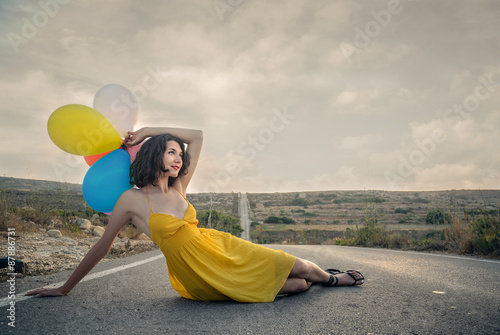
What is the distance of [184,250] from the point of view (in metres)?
2.81

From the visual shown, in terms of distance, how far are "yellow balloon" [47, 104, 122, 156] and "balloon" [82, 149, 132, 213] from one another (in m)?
0.15

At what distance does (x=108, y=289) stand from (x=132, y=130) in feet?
5.23

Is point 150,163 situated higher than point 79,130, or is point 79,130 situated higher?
point 79,130

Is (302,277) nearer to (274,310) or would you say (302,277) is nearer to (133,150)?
(274,310)

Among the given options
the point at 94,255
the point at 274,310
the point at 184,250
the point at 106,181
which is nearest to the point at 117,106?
the point at 106,181

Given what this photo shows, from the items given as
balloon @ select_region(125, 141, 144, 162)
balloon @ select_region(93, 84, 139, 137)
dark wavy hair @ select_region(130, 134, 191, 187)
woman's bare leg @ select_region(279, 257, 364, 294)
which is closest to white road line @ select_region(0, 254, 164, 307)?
dark wavy hair @ select_region(130, 134, 191, 187)

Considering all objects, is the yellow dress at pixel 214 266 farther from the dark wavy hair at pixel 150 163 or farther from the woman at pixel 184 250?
the dark wavy hair at pixel 150 163

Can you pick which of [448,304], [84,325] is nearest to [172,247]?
[84,325]

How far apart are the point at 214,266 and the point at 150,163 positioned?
3.48 feet

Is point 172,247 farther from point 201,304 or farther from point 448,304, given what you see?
point 448,304

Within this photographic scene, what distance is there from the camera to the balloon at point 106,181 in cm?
305

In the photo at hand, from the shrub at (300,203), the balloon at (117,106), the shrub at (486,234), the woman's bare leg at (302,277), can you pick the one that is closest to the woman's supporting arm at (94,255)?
the balloon at (117,106)

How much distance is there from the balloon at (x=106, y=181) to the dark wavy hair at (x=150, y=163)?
0.38 ft

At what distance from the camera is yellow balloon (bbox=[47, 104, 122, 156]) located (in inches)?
118
